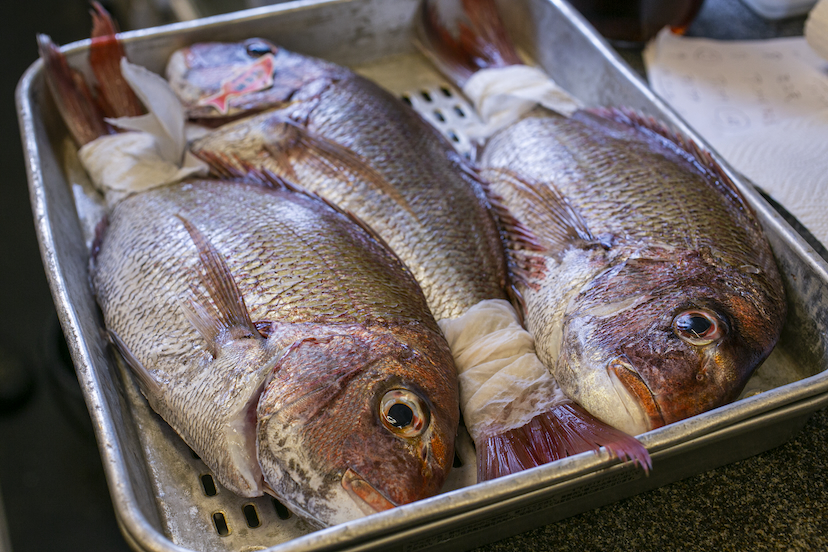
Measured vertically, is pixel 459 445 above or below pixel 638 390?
below

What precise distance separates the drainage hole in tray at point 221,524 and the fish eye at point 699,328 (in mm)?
616

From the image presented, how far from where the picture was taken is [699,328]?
0.86 metres

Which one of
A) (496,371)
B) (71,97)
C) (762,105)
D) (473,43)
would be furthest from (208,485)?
(762,105)

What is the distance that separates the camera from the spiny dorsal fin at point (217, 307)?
867 mm

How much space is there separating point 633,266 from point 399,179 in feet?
1.36

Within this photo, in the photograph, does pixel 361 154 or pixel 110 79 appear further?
pixel 110 79

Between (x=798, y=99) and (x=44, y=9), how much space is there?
2498 mm

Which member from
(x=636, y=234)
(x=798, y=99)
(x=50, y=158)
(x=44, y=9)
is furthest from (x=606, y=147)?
(x=44, y=9)

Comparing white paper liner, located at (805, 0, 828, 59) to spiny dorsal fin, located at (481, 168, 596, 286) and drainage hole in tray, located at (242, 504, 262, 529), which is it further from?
drainage hole in tray, located at (242, 504, 262, 529)

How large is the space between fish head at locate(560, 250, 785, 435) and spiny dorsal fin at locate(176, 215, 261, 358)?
0.43 meters

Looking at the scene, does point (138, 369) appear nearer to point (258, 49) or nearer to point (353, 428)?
point (353, 428)

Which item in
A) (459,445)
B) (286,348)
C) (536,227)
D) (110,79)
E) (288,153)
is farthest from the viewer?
(110,79)

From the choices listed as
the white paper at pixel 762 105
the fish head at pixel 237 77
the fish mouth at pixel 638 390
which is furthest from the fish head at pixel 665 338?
the fish head at pixel 237 77

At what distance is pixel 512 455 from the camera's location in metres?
0.83
